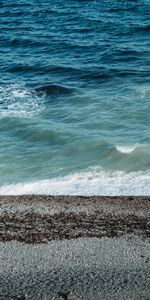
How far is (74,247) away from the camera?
713 inches

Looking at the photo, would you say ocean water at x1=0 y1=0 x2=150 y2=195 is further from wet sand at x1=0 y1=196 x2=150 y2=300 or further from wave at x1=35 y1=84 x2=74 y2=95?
wet sand at x1=0 y1=196 x2=150 y2=300

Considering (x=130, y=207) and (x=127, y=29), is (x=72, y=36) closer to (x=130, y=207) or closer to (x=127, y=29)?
(x=127, y=29)

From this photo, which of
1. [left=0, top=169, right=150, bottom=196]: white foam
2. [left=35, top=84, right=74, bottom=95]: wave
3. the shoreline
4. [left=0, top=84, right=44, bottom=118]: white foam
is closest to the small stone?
the shoreline

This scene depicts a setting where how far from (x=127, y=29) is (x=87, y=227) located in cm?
2628

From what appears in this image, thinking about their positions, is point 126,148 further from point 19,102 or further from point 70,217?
point 19,102

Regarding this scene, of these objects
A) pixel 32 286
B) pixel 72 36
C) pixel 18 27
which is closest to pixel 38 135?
pixel 32 286

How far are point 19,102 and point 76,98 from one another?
Result: 294cm

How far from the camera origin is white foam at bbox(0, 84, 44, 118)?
1221 inches

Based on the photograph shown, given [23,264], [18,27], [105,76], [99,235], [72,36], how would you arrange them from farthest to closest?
[18,27] → [72,36] → [105,76] → [99,235] → [23,264]

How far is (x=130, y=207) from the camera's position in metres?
20.9

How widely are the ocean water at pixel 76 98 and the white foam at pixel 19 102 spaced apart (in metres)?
0.05

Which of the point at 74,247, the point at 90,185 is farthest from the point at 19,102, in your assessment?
the point at 74,247

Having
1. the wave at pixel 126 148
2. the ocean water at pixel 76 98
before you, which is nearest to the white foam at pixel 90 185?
the ocean water at pixel 76 98

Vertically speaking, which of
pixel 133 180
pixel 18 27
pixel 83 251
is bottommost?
pixel 18 27
